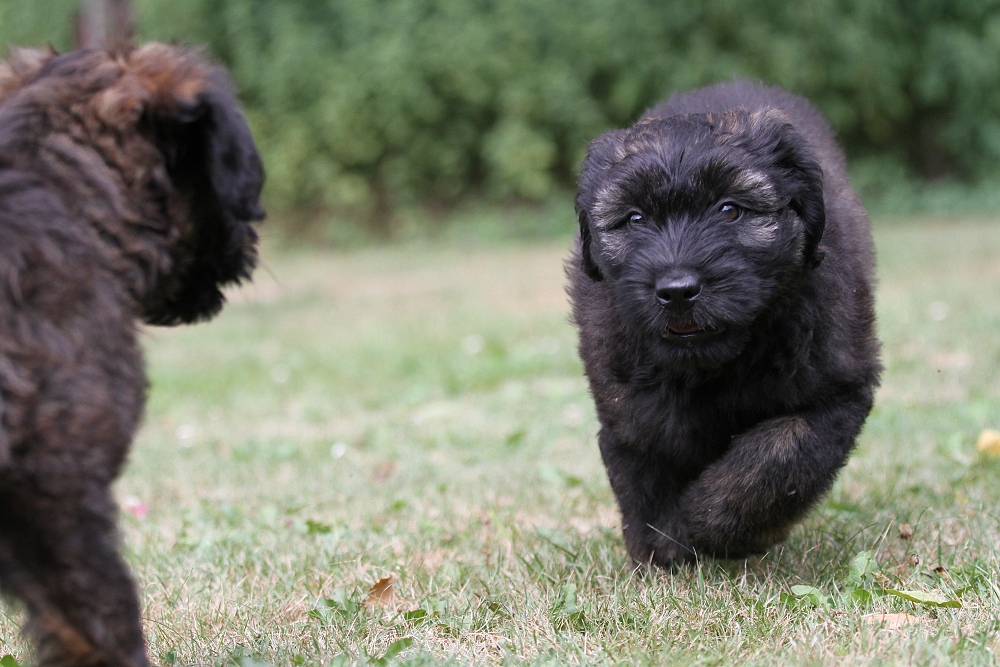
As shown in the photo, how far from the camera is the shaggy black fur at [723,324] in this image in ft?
9.50

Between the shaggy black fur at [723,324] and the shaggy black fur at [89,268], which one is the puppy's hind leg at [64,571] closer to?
the shaggy black fur at [89,268]

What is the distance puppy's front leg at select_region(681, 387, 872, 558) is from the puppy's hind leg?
5.36ft

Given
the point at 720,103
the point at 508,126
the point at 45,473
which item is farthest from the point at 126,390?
the point at 508,126

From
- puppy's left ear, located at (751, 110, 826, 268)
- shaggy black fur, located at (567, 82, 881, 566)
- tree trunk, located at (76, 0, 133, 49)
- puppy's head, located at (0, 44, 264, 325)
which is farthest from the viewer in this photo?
tree trunk, located at (76, 0, 133, 49)

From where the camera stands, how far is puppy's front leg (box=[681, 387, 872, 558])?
3.02m

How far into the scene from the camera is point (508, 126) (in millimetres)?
16250

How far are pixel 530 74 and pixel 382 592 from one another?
44.6 feet

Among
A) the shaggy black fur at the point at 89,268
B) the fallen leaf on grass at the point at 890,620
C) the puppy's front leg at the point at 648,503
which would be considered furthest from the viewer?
the puppy's front leg at the point at 648,503

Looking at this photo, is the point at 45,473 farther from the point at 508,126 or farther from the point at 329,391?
the point at 508,126

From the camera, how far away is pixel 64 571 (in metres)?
2.09

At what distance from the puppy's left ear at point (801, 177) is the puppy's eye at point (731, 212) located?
0.15m

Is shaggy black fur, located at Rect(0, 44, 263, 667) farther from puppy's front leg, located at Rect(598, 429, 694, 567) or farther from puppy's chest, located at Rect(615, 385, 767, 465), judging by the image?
puppy's front leg, located at Rect(598, 429, 694, 567)

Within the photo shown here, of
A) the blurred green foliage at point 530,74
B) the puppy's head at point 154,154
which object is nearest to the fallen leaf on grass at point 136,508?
the puppy's head at point 154,154

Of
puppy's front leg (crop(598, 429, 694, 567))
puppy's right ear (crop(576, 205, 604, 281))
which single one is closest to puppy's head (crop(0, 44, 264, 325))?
puppy's right ear (crop(576, 205, 604, 281))
